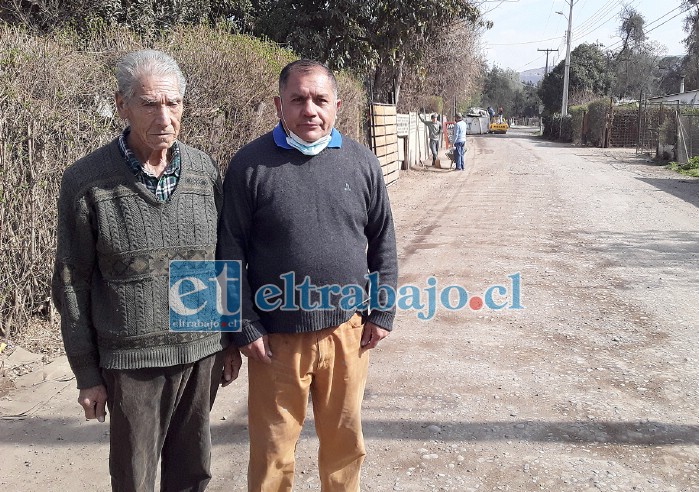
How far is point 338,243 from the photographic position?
2248 mm

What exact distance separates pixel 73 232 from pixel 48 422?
84.9 inches

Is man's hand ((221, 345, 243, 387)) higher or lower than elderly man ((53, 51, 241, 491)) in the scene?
lower

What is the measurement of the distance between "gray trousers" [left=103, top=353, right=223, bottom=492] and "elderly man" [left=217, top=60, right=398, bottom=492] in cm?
19

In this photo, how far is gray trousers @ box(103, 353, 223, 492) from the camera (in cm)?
207

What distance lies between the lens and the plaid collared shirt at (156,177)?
2037mm

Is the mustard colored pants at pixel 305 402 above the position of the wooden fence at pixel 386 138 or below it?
below

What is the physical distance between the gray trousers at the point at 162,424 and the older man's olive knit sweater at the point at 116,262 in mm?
76

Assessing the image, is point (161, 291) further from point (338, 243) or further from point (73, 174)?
point (338, 243)

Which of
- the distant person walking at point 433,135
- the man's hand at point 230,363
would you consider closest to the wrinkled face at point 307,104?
the man's hand at point 230,363

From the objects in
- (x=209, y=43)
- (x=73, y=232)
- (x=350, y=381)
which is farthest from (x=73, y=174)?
(x=209, y=43)

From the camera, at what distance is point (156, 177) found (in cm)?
207

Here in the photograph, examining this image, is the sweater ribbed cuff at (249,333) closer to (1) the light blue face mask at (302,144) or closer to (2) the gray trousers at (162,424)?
(2) the gray trousers at (162,424)

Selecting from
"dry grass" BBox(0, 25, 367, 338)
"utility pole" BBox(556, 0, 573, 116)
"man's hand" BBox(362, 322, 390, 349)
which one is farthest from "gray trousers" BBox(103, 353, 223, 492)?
"utility pole" BBox(556, 0, 573, 116)

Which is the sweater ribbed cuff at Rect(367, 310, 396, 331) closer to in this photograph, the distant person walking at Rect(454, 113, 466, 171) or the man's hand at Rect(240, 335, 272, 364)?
the man's hand at Rect(240, 335, 272, 364)
